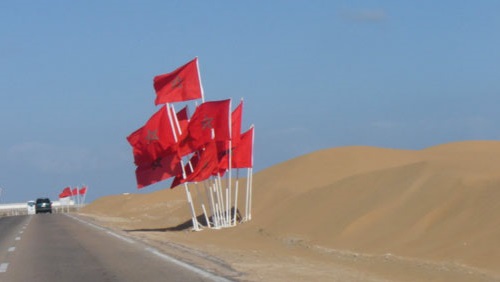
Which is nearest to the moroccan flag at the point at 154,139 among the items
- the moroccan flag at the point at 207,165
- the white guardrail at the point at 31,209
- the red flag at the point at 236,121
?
the moroccan flag at the point at 207,165

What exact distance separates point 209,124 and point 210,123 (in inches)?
2.4

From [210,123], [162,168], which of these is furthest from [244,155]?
[162,168]

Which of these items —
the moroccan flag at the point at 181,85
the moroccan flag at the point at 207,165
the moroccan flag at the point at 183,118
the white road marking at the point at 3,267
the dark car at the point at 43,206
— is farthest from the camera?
the dark car at the point at 43,206

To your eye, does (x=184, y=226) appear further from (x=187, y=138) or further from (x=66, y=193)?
(x=66, y=193)

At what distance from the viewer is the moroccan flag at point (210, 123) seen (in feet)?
109

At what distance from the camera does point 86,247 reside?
89.7ft

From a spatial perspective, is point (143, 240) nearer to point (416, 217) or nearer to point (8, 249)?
point (8, 249)

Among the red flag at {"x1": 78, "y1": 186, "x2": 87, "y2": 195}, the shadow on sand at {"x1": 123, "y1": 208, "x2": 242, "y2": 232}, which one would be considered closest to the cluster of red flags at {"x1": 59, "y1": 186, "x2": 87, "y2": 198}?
the red flag at {"x1": 78, "y1": 186, "x2": 87, "y2": 195}

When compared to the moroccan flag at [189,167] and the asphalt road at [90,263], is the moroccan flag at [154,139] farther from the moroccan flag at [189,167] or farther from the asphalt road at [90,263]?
→ the asphalt road at [90,263]

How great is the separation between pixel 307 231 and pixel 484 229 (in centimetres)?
974

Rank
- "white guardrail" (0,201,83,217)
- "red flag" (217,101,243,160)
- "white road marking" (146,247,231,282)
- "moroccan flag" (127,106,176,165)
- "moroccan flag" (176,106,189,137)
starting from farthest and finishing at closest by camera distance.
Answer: "white guardrail" (0,201,83,217)
"moroccan flag" (176,106,189,137)
"red flag" (217,101,243,160)
"moroccan flag" (127,106,176,165)
"white road marking" (146,247,231,282)

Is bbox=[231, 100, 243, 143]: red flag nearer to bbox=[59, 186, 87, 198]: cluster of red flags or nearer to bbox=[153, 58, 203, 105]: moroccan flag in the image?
bbox=[153, 58, 203, 105]: moroccan flag

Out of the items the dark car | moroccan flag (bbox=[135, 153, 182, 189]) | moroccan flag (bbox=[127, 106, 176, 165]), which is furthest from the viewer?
the dark car

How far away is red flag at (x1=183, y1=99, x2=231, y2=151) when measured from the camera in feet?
109
